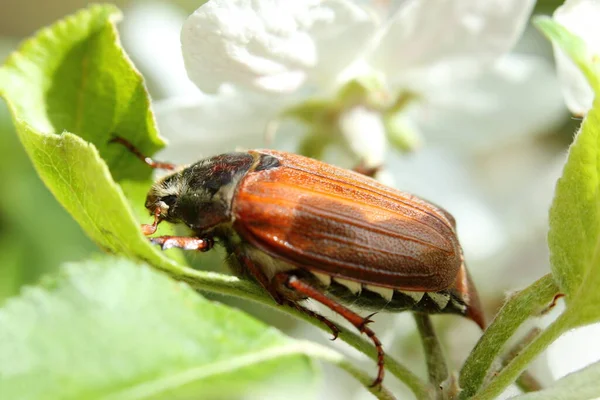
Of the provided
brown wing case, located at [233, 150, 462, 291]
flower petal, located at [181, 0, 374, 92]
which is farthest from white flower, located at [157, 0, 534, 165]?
brown wing case, located at [233, 150, 462, 291]

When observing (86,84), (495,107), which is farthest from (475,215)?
(86,84)

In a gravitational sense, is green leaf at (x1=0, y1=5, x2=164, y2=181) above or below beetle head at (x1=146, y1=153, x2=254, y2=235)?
above

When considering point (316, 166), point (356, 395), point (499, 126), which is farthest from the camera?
point (499, 126)

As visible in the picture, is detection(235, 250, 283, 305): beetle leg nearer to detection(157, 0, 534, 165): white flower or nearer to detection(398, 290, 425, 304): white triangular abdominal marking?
detection(398, 290, 425, 304): white triangular abdominal marking

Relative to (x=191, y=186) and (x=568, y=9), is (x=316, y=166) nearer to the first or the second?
(x=191, y=186)

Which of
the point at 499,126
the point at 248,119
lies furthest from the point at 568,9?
the point at 499,126

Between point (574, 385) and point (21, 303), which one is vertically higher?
point (21, 303)

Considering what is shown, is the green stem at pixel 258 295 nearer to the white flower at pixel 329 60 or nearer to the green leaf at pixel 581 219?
the green leaf at pixel 581 219

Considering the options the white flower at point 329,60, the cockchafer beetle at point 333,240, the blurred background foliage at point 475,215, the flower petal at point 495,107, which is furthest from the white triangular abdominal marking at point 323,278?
the flower petal at point 495,107
